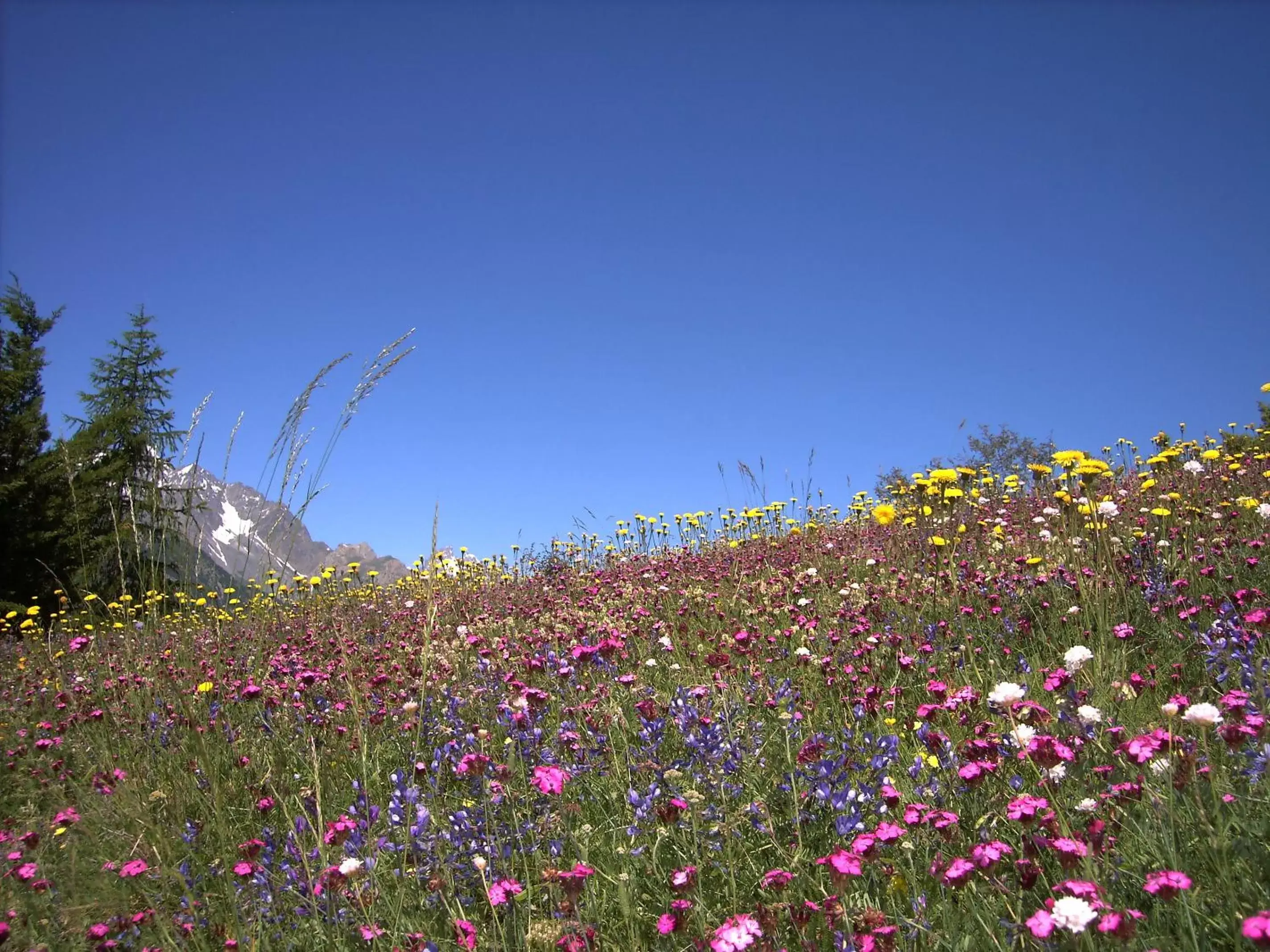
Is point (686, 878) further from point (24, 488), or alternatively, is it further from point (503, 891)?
point (24, 488)

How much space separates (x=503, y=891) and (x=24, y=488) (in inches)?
1019

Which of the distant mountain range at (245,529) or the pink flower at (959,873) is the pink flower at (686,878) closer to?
the pink flower at (959,873)

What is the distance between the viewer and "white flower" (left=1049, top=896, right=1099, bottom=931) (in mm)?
1281

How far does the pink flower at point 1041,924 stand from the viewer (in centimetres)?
135

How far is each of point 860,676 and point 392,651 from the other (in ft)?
14.5

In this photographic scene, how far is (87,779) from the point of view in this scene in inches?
165

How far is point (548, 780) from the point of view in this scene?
2074 millimetres

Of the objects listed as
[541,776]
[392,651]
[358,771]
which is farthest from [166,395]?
[541,776]

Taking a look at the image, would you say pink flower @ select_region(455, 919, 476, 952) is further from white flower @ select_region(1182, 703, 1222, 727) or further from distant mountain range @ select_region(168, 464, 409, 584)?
distant mountain range @ select_region(168, 464, 409, 584)

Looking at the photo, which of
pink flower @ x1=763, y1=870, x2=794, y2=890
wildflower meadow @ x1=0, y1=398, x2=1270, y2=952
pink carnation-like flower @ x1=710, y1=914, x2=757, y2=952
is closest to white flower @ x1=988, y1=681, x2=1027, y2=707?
wildflower meadow @ x1=0, y1=398, x2=1270, y2=952

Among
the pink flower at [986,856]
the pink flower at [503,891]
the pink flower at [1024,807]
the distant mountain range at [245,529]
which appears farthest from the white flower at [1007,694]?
the distant mountain range at [245,529]

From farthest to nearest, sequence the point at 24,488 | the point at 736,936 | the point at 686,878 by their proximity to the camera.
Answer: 1. the point at 24,488
2. the point at 686,878
3. the point at 736,936

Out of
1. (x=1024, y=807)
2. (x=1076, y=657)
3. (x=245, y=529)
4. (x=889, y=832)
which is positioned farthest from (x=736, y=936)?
(x=245, y=529)

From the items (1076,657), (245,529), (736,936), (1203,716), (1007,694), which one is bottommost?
(736,936)
